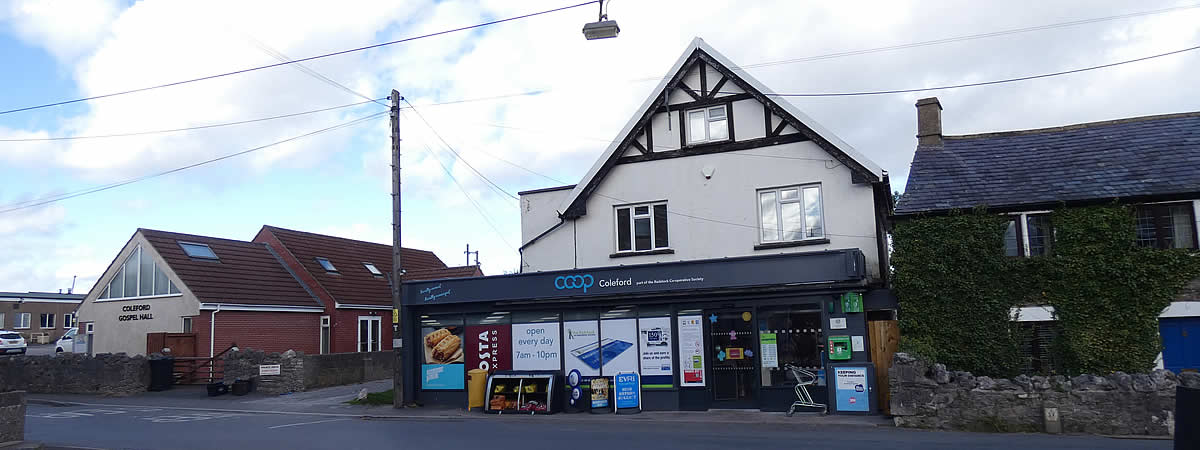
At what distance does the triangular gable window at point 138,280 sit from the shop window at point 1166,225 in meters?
29.5

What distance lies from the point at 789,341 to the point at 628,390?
3.81 meters

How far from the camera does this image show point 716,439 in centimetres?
1461

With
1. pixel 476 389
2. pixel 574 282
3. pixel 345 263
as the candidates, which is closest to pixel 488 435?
pixel 476 389

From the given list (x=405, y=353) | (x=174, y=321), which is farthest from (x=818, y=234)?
(x=174, y=321)

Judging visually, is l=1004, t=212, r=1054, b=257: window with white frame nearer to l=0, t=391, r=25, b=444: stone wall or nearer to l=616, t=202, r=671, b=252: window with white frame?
l=616, t=202, r=671, b=252: window with white frame

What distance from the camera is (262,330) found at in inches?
1273

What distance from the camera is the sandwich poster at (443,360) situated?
22203mm

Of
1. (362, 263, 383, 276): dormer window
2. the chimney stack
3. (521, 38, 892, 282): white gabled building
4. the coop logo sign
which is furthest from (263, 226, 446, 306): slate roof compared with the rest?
the chimney stack

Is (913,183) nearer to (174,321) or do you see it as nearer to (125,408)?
(125,408)

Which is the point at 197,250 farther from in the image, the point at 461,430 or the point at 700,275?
the point at 700,275

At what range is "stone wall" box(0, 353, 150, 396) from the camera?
89.5 feet

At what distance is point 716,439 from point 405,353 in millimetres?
10586

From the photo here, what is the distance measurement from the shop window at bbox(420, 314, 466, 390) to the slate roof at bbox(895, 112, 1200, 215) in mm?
11383

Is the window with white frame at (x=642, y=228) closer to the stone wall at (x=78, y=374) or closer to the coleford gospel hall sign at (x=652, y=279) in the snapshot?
the coleford gospel hall sign at (x=652, y=279)
